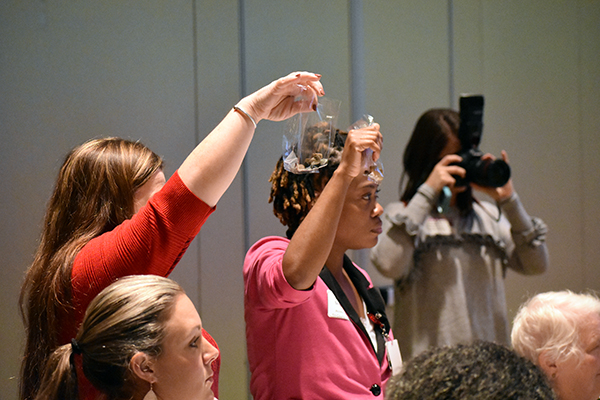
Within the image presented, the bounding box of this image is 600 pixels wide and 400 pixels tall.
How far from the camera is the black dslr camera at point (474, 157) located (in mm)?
2482

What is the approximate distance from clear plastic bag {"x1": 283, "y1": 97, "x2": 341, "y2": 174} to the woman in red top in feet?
0.47

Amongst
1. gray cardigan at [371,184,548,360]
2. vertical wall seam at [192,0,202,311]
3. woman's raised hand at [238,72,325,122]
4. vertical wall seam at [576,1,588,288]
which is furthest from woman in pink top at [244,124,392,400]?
vertical wall seam at [576,1,588,288]

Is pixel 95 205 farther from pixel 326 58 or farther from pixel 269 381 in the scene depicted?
pixel 326 58

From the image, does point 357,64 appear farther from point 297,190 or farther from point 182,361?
point 182,361

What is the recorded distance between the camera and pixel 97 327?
1.09 metres

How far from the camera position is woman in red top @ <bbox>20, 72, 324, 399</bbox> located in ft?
3.90

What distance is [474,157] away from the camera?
2498 millimetres

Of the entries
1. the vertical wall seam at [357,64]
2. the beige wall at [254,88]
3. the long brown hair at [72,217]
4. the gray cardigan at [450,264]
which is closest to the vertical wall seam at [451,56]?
the beige wall at [254,88]

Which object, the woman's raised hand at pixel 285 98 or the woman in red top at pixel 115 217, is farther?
the woman's raised hand at pixel 285 98

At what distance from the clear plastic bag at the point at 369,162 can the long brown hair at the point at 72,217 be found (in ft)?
1.81

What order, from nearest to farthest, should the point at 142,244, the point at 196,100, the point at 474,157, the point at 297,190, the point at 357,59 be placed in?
the point at 142,244 → the point at 297,190 → the point at 196,100 → the point at 474,157 → the point at 357,59

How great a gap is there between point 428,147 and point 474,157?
0.69ft

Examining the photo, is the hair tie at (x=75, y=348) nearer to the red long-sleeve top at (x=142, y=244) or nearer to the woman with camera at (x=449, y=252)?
the red long-sleeve top at (x=142, y=244)

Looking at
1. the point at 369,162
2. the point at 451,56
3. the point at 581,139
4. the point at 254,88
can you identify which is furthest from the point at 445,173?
the point at 581,139
